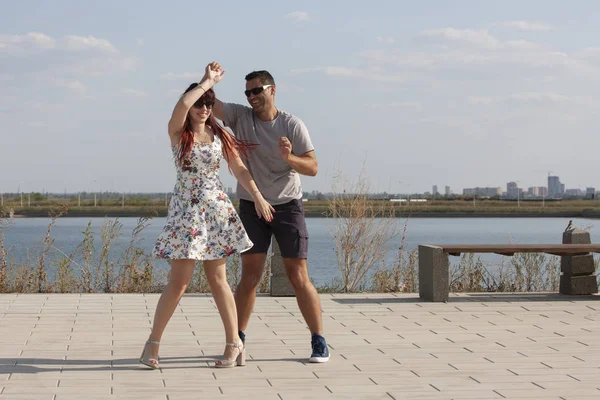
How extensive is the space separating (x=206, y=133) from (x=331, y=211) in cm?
545

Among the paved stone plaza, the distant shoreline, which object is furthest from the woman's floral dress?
the distant shoreline

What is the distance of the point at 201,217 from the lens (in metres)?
5.45

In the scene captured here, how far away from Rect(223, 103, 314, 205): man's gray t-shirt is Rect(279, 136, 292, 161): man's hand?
33cm

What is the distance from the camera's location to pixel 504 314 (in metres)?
7.96

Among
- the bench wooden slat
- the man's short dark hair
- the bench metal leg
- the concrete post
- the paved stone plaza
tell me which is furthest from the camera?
the concrete post

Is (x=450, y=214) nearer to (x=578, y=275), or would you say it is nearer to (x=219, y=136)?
(x=578, y=275)

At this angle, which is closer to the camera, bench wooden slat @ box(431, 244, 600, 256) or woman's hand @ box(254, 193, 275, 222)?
woman's hand @ box(254, 193, 275, 222)

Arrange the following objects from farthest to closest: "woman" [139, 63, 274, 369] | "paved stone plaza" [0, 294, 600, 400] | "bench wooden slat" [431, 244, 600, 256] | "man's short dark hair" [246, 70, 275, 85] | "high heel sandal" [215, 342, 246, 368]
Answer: "bench wooden slat" [431, 244, 600, 256]
"man's short dark hair" [246, 70, 275, 85]
"high heel sandal" [215, 342, 246, 368]
"woman" [139, 63, 274, 369]
"paved stone plaza" [0, 294, 600, 400]

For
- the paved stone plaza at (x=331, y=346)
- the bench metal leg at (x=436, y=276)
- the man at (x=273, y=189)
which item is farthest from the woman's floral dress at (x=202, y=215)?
the bench metal leg at (x=436, y=276)

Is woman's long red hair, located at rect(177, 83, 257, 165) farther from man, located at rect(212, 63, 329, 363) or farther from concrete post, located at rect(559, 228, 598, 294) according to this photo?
concrete post, located at rect(559, 228, 598, 294)

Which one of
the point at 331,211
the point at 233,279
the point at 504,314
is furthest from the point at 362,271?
the point at 504,314

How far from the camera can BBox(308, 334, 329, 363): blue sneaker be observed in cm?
570

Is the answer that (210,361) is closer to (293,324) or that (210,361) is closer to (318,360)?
(318,360)

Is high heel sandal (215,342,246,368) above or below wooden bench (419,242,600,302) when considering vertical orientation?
below
